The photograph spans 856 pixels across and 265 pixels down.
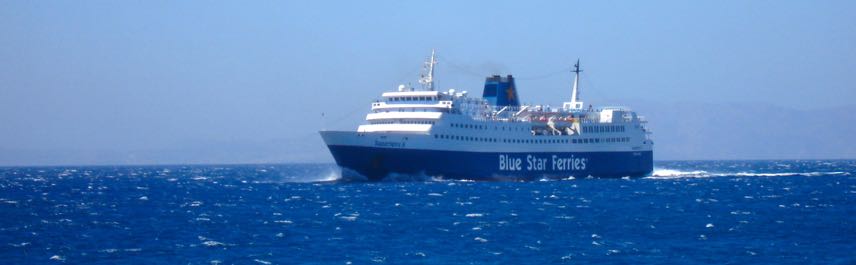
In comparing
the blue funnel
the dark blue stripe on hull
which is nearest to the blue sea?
the dark blue stripe on hull

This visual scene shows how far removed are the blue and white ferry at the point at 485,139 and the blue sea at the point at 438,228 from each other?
6.99 metres

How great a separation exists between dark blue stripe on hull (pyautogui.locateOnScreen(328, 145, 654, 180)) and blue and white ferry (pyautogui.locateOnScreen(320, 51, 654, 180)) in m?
0.07

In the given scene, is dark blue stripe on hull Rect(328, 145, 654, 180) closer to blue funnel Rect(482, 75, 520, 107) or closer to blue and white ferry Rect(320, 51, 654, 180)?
blue and white ferry Rect(320, 51, 654, 180)

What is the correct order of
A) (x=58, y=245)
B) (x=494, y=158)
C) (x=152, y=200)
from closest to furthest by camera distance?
(x=58, y=245), (x=152, y=200), (x=494, y=158)

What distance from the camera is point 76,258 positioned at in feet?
112

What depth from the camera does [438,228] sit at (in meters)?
43.0

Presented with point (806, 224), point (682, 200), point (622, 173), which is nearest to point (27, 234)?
point (806, 224)

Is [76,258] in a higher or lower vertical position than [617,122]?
lower

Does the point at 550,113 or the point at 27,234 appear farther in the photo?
the point at 550,113

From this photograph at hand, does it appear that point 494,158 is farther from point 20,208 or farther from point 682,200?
point 20,208

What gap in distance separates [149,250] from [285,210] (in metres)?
17.4

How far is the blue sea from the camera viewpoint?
3441 cm

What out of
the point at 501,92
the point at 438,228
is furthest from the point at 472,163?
the point at 438,228

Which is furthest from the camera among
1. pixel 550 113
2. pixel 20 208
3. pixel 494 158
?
pixel 550 113
